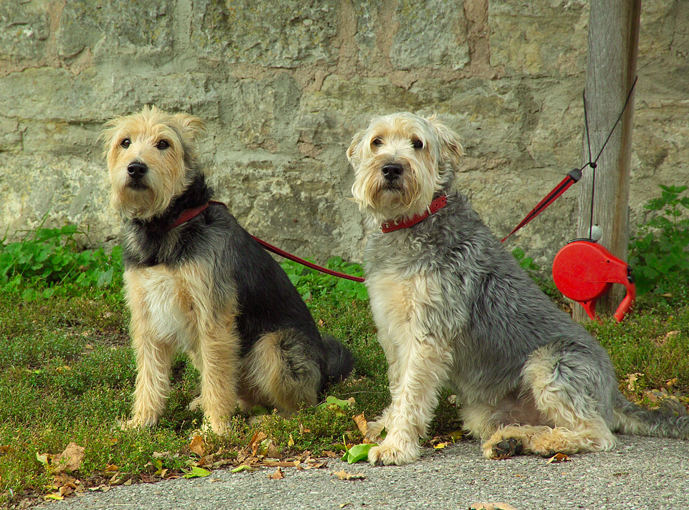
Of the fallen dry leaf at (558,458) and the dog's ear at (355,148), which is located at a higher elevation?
the dog's ear at (355,148)

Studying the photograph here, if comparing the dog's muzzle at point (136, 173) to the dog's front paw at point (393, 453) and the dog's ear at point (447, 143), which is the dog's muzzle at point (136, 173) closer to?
the dog's ear at point (447, 143)


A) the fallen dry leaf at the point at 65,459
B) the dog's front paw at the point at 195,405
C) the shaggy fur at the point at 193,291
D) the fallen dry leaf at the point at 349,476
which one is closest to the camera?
the fallen dry leaf at the point at 349,476

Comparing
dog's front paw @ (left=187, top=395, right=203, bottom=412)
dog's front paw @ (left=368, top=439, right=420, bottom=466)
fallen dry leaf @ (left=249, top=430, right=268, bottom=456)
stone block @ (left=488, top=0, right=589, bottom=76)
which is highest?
stone block @ (left=488, top=0, right=589, bottom=76)

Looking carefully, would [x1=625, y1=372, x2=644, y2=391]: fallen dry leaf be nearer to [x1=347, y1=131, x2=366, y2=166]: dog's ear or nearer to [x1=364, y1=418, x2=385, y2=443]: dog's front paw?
[x1=364, y1=418, x2=385, y2=443]: dog's front paw

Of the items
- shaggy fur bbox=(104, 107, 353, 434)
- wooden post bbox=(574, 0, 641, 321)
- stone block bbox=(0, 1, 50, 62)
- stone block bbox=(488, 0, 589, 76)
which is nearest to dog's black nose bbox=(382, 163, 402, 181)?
shaggy fur bbox=(104, 107, 353, 434)

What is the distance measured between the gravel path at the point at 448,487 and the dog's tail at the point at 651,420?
203 mm

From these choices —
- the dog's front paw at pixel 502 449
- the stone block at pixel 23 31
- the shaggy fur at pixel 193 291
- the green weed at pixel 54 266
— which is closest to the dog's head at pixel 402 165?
the shaggy fur at pixel 193 291

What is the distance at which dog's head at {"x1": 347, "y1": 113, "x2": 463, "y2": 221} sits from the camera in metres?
3.99

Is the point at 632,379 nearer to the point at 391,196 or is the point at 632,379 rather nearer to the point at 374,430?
the point at 374,430

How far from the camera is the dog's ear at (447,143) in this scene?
4258mm

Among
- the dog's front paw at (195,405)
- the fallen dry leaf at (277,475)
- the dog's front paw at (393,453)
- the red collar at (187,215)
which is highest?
the red collar at (187,215)

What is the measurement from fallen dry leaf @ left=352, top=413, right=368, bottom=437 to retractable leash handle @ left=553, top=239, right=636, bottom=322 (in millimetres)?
2303

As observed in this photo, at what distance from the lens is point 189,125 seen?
4.76 meters

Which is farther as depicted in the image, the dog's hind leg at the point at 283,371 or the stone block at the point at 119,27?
the stone block at the point at 119,27
